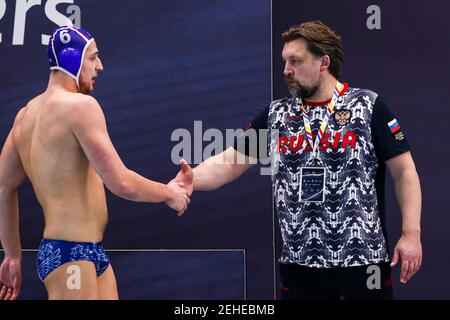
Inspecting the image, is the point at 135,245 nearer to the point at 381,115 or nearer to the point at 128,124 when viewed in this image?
the point at 128,124

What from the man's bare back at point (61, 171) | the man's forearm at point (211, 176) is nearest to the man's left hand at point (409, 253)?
the man's forearm at point (211, 176)

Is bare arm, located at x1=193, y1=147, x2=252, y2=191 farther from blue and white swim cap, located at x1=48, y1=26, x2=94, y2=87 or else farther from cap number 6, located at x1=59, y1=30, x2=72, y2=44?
cap number 6, located at x1=59, y1=30, x2=72, y2=44

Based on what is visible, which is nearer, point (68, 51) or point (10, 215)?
point (68, 51)

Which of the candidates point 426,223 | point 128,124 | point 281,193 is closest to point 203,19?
point 128,124

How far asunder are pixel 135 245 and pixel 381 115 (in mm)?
1845

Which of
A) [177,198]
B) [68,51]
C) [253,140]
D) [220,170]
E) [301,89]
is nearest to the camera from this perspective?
[68,51]

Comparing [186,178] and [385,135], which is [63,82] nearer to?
[186,178]

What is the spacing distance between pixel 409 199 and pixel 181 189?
3.61ft

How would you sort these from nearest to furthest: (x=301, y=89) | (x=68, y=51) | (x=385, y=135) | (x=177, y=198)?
(x=68, y=51), (x=385, y=135), (x=301, y=89), (x=177, y=198)

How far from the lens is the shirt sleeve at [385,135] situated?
Result: 4004 mm

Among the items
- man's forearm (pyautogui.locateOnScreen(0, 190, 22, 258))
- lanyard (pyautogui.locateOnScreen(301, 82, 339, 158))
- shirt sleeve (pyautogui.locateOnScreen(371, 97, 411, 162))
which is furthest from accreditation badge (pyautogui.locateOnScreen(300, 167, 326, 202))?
man's forearm (pyautogui.locateOnScreen(0, 190, 22, 258))

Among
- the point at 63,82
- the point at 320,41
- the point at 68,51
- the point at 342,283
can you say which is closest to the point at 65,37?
the point at 68,51

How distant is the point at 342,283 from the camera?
401 cm

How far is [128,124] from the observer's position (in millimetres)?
5141
